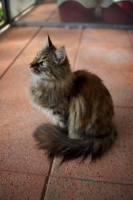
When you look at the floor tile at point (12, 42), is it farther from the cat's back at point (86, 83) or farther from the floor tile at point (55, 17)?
the cat's back at point (86, 83)

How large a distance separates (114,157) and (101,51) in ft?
5.71

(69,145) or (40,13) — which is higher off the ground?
(40,13)

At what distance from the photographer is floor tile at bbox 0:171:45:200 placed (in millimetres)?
1036

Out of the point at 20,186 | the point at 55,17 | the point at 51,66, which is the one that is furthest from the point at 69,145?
the point at 55,17

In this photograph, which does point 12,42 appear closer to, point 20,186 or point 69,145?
point 69,145

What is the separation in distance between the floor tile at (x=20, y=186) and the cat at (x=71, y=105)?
0.18m

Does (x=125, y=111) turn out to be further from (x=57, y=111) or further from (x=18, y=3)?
(x=18, y=3)

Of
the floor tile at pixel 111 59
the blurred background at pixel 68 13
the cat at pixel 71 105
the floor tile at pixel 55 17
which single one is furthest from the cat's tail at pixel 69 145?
the floor tile at pixel 55 17

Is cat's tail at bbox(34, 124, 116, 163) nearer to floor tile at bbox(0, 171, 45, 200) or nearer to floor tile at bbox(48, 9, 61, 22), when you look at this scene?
floor tile at bbox(0, 171, 45, 200)

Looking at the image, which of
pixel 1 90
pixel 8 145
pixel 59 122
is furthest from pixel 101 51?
pixel 8 145

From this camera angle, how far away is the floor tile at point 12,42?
7.88ft

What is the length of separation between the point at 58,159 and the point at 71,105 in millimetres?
348

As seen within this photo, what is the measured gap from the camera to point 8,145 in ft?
4.37

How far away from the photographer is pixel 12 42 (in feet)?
9.51
